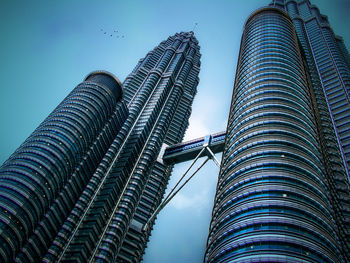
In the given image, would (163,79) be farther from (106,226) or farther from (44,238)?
(44,238)

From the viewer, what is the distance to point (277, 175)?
2442 inches

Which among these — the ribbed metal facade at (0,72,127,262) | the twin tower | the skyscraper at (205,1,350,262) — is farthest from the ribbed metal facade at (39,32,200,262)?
the skyscraper at (205,1,350,262)

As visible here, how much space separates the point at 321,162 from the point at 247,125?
18.5 m

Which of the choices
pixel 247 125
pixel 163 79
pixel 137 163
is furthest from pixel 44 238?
pixel 163 79

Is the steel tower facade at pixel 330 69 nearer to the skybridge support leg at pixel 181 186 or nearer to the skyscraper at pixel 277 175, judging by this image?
the skyscraper at pixel 277 175

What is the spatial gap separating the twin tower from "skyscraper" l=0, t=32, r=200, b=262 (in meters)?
0.31

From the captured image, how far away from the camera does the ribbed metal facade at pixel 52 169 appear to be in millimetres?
69438

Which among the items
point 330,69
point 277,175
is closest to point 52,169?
point 277,175

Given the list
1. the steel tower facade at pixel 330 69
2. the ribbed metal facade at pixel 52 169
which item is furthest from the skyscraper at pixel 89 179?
the steel tower facade at pixel 330 69

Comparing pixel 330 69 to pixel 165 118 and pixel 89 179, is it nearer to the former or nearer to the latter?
pixel 165 118

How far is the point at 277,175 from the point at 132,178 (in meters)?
59.0

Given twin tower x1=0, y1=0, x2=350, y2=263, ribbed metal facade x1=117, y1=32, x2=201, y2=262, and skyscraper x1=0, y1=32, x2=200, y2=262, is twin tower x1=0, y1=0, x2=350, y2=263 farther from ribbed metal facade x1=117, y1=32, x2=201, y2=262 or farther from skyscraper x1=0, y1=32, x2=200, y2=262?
ribbed metal facade x1=117, y1=32, x2=201, y2=262

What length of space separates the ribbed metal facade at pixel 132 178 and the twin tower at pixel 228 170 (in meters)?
0.41

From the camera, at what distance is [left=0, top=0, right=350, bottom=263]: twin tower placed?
186ft
